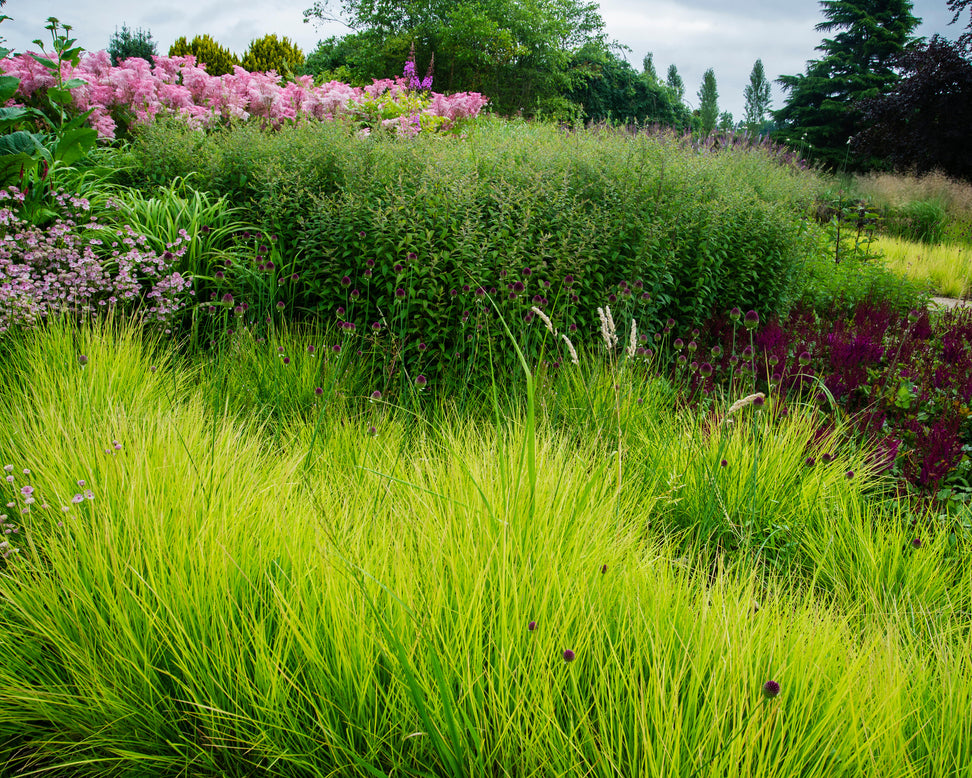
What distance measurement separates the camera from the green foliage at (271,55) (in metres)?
21.7

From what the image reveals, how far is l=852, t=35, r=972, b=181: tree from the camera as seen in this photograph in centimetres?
1753

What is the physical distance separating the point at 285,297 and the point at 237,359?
106 centimetres

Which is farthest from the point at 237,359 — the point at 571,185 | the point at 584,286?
the point at 571,185

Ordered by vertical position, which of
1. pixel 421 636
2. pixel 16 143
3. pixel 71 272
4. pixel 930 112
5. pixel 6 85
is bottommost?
pixel 421 636

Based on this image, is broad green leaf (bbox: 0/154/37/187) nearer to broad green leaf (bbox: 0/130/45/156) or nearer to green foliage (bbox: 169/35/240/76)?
broad green leaf (bbox: 0/130/45/156)

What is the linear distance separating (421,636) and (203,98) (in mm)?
8318

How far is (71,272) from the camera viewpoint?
3645 millimetres

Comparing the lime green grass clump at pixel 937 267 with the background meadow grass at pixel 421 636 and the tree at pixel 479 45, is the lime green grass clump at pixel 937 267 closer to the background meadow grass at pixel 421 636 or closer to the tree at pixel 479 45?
the background meadow grass at pixel 421 636

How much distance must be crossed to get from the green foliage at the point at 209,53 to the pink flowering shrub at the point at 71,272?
61.6ft

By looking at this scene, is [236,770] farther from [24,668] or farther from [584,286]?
[584,286]

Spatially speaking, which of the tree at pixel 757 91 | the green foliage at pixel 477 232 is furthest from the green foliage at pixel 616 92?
the tree at pixel 757 91

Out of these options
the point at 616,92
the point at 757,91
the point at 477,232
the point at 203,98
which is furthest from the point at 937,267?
the point at 757,91

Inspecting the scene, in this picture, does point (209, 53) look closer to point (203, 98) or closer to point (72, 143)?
point (203, 98)

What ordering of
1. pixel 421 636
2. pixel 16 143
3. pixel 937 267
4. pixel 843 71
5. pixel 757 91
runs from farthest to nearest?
pixel 757 91
pixel 843 71
pixel 937 267
pixel 16 143
pixel 421 636
